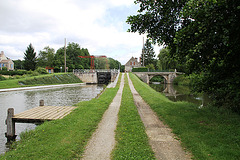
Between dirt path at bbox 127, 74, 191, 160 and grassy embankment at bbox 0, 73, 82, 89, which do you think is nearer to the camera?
dirt path at bbox 127, 74, 191, 160

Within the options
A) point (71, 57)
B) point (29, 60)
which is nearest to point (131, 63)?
point (71, 57)

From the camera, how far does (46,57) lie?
63.1m

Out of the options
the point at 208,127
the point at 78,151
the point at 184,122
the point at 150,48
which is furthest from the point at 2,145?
the point at 150,48

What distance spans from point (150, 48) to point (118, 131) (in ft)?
220

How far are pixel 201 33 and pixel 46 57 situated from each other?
66.7m

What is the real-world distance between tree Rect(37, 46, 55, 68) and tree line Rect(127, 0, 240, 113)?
61.0m

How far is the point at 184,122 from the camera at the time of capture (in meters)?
6.59

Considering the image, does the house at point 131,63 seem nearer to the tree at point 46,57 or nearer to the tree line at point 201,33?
the tree at point 46,57

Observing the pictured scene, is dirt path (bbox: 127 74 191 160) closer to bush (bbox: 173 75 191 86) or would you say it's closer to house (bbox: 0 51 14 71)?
bush (bbox: 173 75 191 86)

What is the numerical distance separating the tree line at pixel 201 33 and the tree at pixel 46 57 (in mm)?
61013

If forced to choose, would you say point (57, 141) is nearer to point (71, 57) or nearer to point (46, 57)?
point (71, 57)

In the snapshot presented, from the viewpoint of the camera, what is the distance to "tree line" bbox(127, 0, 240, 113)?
451cm

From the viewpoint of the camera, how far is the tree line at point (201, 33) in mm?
4508

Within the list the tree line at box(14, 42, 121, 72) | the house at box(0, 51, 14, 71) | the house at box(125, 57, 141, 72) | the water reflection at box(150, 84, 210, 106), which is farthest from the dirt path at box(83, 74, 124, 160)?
the house at box(125, 57, 141, 72)
